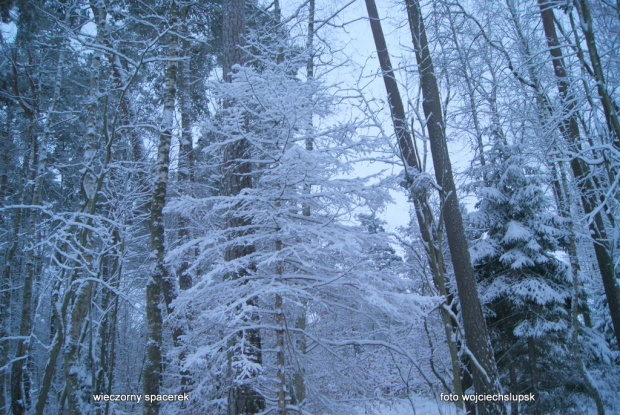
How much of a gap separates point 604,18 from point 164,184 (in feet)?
24.7

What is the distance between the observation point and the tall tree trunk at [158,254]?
5.11 m

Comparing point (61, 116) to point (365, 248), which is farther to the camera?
point (61, 116)

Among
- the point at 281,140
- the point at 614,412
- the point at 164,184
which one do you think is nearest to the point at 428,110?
the point at 281,140

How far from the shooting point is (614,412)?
34.9 feet

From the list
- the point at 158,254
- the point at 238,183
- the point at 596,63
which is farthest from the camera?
the point at 158,254

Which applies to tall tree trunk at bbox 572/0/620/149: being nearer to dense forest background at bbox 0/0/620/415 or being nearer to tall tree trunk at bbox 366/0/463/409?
dense forest background at bbox 0/0/620/415

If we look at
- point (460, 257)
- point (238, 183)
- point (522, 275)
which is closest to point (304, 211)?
point (238, 183)

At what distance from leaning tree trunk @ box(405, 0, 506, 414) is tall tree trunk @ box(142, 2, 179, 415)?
4289 mm

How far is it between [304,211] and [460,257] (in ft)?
9.10

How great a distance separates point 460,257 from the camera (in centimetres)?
606

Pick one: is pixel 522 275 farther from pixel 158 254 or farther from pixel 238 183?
pixel 158 254

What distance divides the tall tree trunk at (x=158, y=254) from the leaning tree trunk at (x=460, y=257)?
4.29 metres

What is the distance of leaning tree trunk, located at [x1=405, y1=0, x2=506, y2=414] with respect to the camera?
5346 mm

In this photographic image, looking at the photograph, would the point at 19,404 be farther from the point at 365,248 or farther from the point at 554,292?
the point at 554,292
